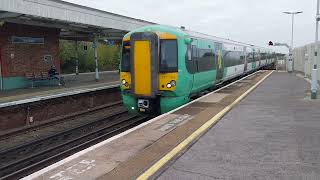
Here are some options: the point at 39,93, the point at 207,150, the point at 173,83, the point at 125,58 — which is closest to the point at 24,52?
the point at 39,93

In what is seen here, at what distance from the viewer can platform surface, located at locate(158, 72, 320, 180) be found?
5.76 meters

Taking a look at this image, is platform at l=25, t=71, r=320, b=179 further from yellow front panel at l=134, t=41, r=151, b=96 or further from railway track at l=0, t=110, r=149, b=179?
railway track at l=0, t=110, r=149, b=179

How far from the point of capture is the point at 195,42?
43.1 feet

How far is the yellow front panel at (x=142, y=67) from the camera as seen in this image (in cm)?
1128

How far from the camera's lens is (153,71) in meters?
11.2

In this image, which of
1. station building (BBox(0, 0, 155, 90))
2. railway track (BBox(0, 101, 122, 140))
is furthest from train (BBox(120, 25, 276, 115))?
station building (BBox(0, 0, 155, 90))

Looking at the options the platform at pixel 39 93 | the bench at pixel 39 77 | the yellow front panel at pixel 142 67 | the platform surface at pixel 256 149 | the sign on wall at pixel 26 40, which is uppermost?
the sign on wall at pixel 26 40

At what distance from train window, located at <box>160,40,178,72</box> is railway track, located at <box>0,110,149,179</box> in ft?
9.19

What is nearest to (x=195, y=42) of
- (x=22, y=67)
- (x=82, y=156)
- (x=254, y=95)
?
(x=254, y=95)

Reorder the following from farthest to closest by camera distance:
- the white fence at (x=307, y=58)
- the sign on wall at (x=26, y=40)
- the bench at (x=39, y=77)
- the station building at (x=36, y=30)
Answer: the white fence at (x=307, y=58) → the bench at (x=39, y=77) → the sign on wall at (x=26, y=40) → the station building at (x=36, y=30)

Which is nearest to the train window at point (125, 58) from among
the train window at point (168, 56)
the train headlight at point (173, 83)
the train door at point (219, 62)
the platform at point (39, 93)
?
the train window at point (168, 56)

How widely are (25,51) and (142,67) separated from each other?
11.3m

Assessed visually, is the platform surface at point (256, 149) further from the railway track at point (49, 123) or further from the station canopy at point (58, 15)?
the station canopy at point (58, 15)

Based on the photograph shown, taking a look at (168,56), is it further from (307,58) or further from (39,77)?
(307,58)
